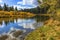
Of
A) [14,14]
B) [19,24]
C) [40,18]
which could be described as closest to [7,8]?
[14,14]

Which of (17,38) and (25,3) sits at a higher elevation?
(25,3)

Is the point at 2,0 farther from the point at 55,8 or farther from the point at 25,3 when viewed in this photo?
the point at 55,8

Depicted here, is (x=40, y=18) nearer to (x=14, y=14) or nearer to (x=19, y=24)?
(x=19, y=24)

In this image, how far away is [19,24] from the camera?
358 cm

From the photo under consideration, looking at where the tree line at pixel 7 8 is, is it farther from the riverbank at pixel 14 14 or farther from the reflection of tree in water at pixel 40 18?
the reflection of tree in water at pixel 40 18

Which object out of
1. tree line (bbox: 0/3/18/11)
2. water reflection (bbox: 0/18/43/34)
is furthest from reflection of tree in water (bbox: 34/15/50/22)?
tree line (bbox: 0/3/18/11)

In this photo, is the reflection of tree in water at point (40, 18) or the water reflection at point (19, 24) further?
the reflection of tree in water at point (40, 18)

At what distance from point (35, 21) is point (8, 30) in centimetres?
75

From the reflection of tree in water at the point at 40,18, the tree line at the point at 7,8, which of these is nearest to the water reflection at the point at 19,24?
the reflection of tree in water at the point at 40,18

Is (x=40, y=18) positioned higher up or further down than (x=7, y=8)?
further down

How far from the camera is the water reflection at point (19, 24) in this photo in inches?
138

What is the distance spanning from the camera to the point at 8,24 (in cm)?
354

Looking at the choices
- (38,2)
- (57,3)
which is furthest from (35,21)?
(57,3)

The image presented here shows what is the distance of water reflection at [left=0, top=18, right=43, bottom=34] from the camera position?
350cm
